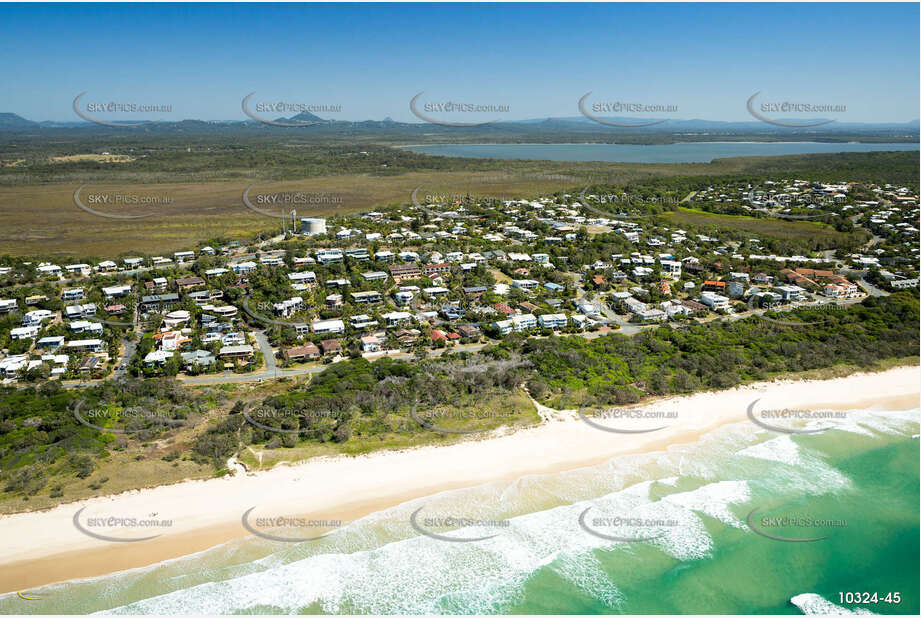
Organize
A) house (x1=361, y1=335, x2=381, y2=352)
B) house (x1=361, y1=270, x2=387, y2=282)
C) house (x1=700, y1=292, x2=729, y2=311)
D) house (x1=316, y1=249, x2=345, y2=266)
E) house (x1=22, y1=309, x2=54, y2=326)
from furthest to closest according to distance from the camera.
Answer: house (x1=316, y1=249, x2=345, y2=266), house (x1=361, y1=270, x2=387, y2=282), house (x1=700, y1=292, x2=729, y2=311), house (x1=22, y1=309, x2=54, y2=326), house (x1=361, y1=335, x2=381, y2=352)

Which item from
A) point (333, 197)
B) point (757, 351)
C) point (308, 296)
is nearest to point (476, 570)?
point (757, 351)

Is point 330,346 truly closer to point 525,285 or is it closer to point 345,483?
point 345,483

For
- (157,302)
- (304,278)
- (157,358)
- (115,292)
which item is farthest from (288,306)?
(115,292)

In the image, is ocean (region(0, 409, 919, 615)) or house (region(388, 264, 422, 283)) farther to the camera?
house (region(388, 264, 422, 283))

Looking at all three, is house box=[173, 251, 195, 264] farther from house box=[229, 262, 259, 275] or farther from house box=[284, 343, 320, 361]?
house box=[284, 343, 320, 361]

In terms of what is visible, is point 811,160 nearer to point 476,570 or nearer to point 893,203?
point 893,203

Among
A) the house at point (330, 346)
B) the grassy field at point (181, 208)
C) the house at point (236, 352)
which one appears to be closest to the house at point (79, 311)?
the house at point (236, 352)

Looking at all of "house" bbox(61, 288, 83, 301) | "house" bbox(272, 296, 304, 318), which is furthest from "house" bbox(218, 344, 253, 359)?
"house" bbox(61, 288, 83, 301)
